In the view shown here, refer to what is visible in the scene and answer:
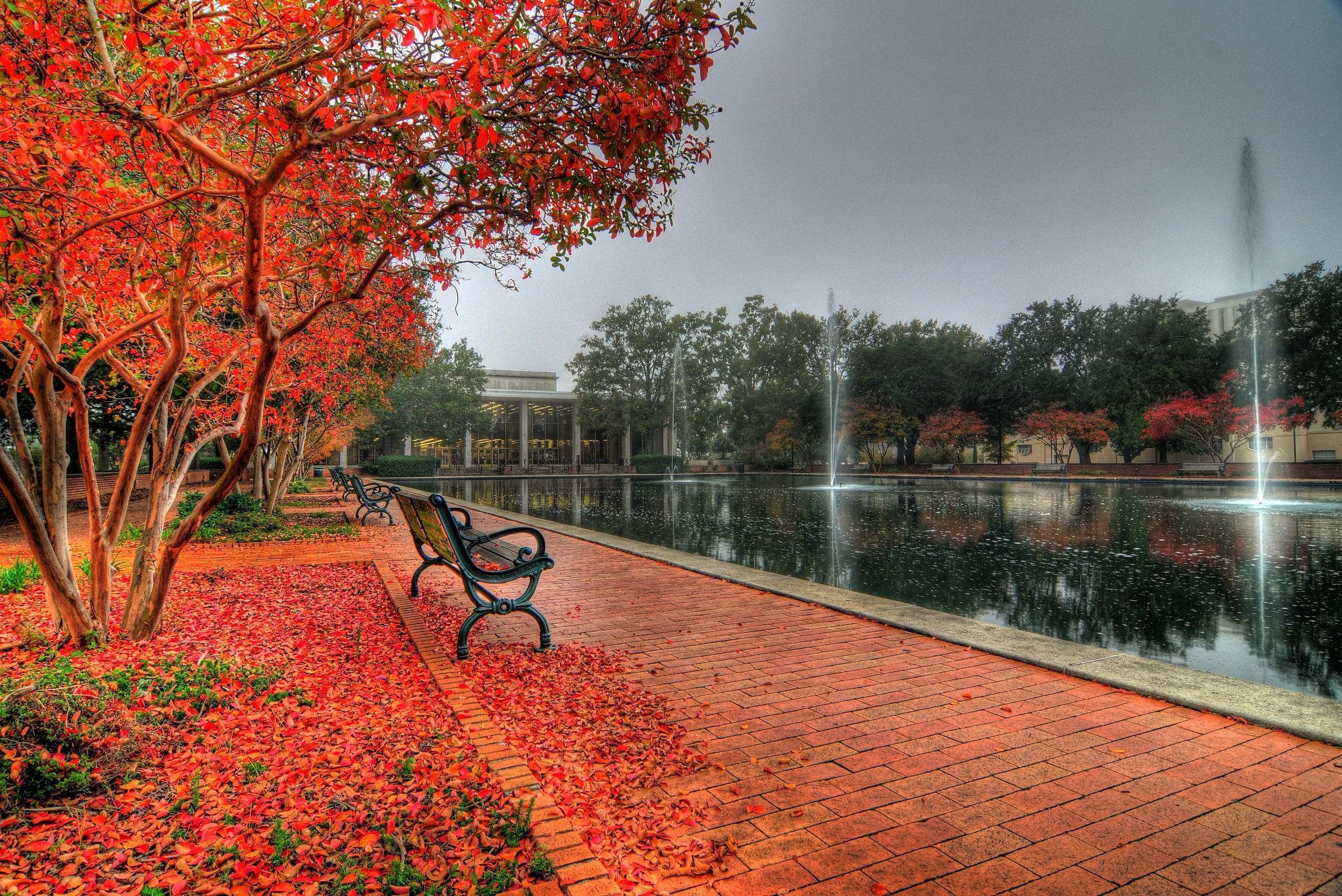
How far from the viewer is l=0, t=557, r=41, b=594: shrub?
577cm

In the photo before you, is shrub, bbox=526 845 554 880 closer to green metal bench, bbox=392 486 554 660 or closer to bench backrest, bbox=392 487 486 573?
green metal bench, bbox=392 486 554 660

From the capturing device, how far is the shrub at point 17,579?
5773 millimetres

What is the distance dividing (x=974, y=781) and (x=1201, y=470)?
117ft

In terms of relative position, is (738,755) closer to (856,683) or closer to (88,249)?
(856,683)

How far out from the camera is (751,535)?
11.5 metres

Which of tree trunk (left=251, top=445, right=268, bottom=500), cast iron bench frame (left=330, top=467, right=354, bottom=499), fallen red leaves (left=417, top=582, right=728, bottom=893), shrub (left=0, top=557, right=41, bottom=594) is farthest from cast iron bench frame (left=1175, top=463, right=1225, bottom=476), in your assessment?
shrub (left=0, top=557, right=41, bottom=594)

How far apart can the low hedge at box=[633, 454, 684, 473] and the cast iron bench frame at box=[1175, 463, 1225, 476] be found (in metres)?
28.6

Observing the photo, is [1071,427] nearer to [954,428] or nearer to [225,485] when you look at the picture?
[954,428]

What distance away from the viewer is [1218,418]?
29.1m

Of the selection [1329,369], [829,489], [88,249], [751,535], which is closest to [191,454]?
[88,249]

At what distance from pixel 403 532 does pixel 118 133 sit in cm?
896

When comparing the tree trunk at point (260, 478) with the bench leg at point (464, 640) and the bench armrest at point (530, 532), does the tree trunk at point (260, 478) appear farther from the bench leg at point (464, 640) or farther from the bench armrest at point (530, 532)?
the bench leg at point (464, 640)

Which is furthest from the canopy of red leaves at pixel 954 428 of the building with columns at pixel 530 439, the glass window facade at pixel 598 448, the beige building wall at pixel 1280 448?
the glass window facade at pixel 598 448

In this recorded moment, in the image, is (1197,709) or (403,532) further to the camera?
(403,532)
